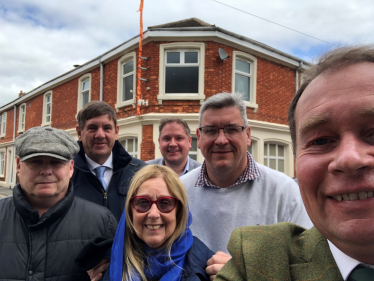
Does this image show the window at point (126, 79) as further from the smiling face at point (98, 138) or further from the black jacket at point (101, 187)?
the black jacket at point (101, 187)

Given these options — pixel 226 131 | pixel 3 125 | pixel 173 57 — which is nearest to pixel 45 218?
pixel 226 131

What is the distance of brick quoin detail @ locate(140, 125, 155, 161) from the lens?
30.0 feet

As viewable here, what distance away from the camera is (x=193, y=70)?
31.0 ft

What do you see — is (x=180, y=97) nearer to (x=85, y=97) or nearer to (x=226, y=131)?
(x=85, y=97)

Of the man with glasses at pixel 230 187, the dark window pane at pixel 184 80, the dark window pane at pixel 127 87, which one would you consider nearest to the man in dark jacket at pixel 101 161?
the man with glasses at pixel 230 187

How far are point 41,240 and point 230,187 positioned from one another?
52.2 inches

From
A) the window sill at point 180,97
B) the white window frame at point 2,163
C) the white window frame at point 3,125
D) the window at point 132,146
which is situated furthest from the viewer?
the white window frame at point 3,125

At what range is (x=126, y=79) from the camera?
1058cm

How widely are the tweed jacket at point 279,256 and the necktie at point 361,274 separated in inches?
1.5

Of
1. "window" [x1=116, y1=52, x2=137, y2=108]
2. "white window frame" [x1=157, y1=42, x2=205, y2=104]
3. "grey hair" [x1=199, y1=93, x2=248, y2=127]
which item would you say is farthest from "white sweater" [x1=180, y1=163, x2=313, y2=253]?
"window" [x1=116, y1=52, x2=137, y2=108]

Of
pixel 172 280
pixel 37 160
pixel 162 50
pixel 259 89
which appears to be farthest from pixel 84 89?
pixel 172 280

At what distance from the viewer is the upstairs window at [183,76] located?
941 centimetres

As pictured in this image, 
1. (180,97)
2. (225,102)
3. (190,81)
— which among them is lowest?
(225,102)

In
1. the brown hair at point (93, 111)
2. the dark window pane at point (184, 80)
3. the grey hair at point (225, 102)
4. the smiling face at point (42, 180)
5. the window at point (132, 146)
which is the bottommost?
the smiling face at point (42, 180)
